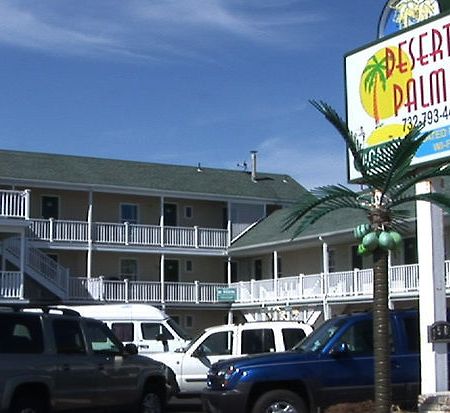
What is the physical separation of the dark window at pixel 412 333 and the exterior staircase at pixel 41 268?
2515 centimetres

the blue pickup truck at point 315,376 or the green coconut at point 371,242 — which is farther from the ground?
the green coconut at point 371,242

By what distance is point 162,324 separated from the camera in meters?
24.5

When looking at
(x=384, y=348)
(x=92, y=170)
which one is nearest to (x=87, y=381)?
(x=384, y=348)

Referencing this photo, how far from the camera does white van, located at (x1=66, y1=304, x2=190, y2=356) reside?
24.2 meters

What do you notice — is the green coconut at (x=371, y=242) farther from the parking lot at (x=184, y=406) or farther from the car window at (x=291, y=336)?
the parking lot at (x=184, y=406)

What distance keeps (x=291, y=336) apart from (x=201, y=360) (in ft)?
6.66

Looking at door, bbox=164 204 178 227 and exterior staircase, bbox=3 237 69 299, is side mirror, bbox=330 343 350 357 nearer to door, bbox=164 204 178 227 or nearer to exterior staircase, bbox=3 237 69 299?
exterior staircase, bbox=3 237 69 299

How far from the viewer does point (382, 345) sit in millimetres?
12516

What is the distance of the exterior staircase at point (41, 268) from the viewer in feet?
126

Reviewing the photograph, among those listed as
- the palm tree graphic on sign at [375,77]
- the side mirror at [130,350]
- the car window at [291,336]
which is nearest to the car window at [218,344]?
the car window at [291,336]

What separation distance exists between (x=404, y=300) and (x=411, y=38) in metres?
19.1

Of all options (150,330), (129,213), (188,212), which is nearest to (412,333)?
(150,330)

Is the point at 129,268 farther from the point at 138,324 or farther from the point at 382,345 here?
the point at 382,345

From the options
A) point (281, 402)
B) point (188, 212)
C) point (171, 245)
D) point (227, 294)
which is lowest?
point (281, 402)
